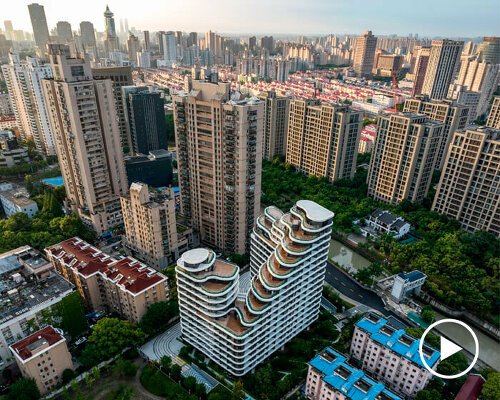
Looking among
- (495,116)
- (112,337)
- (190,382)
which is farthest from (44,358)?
(495,116)

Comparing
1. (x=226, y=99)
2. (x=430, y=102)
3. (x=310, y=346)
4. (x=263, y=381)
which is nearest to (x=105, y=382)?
(x=263, y=381)

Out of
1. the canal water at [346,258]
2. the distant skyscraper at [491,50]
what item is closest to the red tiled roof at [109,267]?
the canal water at [346,258]

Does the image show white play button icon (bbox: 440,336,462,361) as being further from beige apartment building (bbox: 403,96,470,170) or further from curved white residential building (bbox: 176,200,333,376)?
beige apartment building (bbox: 403,96,470,170)

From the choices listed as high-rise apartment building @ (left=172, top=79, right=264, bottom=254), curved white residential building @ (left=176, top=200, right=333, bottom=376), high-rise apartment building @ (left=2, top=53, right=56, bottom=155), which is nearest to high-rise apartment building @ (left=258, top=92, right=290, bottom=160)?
high-rise apartment building @ (left=172, top=79, right=264, bottom=254)

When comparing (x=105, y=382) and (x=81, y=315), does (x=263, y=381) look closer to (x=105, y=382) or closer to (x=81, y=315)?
(x=105, y=382)

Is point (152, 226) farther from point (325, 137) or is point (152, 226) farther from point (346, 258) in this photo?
point (325, 137)

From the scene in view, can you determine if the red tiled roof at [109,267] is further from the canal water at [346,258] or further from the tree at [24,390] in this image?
the canal water at [346,258]

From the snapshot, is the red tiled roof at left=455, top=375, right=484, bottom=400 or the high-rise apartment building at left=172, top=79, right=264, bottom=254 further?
the high-rise apartment building at left=172, top=79, right=264, bottom=254

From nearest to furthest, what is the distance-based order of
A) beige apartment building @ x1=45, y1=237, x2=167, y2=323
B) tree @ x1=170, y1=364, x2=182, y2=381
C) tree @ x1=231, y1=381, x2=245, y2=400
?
tree @ x1=231, y1=381, x2=245, y2=400 → tree @ x1=170, y1=364, x2=182, y2=381 → beige apartment building @ x1=45, y1=237, x2=167, y2=323
